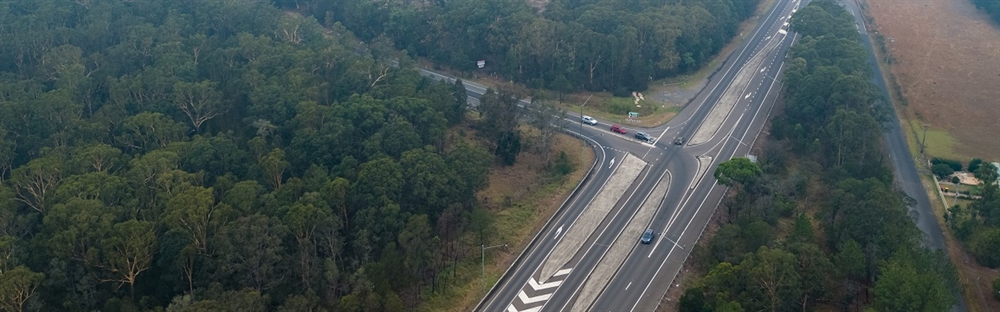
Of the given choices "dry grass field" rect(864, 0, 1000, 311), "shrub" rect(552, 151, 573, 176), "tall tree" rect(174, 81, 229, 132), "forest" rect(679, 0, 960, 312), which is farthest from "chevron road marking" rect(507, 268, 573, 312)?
"tall tree" rect(174, 81, 229, 132)

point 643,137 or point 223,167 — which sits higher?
point 223,167

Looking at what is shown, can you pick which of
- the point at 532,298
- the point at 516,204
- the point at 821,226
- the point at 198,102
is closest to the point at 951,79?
the point at 821,226

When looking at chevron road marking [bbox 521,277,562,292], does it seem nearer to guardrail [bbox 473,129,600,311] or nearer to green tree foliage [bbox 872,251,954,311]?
guardrail [bbox 473,129,600,311]

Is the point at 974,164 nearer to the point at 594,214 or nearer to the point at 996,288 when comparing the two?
the point at 996,288

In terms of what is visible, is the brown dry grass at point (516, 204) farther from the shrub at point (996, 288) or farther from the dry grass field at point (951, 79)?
the shrub at point (996, 288)

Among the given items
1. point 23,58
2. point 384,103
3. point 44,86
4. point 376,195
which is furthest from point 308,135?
point 23,58
